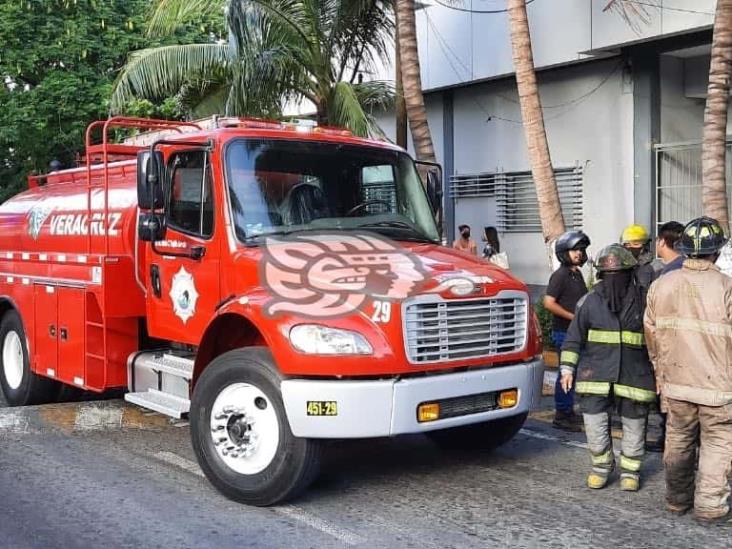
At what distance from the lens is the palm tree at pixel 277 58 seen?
43.5ft

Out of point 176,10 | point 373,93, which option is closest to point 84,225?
point 176,10

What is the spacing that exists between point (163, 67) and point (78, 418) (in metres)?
7.57

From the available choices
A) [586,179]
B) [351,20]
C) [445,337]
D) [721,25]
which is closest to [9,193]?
[351,20]

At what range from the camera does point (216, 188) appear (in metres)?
6.35

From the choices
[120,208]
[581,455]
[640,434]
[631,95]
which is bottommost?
[581,455]

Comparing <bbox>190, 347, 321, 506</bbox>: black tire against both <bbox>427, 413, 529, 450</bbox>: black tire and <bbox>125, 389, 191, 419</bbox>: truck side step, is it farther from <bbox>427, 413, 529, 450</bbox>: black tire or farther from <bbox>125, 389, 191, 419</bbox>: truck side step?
<bbox>427, 413, 529, 450</bbox>: black tire

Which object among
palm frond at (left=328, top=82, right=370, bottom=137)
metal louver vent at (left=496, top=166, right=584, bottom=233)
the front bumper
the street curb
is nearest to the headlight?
the front bumper

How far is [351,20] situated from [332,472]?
9.13 meters

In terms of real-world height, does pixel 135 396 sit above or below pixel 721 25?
below

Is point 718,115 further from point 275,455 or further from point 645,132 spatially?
point 275,455

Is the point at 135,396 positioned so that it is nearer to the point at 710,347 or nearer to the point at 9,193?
the point at 710,347

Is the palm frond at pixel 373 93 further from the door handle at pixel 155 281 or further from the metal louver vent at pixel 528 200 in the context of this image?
the door handle at pixel 155 281

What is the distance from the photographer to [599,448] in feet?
19.6

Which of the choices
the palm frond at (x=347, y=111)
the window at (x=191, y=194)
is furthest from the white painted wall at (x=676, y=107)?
the window at (x=191, y=194)
